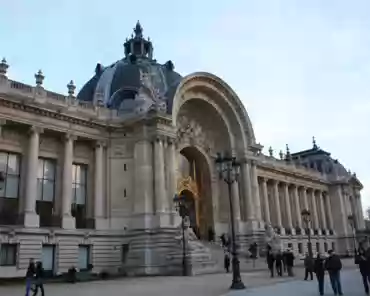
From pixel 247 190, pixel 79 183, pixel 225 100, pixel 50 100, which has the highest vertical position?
pixel 225 100

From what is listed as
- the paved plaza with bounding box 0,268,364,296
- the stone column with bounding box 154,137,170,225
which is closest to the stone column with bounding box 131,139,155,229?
the stone column with bounding box 154,137,170,225

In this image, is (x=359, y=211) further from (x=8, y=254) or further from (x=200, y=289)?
(x=200, y=289)

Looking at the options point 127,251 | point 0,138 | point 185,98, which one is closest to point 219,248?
point 127,251

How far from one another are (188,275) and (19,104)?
1553 cm

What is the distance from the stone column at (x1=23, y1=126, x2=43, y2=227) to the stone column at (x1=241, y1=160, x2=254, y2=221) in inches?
800

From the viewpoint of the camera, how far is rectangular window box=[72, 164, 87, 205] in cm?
3153

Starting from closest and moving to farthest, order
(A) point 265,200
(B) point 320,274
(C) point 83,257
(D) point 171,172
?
(B) point 320,274
(C) point 83,257
(D) point 171,172
(A) point 265,200

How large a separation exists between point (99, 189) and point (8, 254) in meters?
8.33

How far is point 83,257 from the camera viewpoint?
2922 cm

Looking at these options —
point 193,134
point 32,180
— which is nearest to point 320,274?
point 32,180

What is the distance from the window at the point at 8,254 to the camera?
25098mm

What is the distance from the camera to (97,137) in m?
32.3

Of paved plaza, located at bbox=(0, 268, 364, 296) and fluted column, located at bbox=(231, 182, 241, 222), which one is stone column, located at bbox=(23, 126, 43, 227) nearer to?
paved plaza, located at bbox=(0, 268, 364, 296)

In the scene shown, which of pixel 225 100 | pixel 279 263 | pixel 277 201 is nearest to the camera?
pixel 279 263
